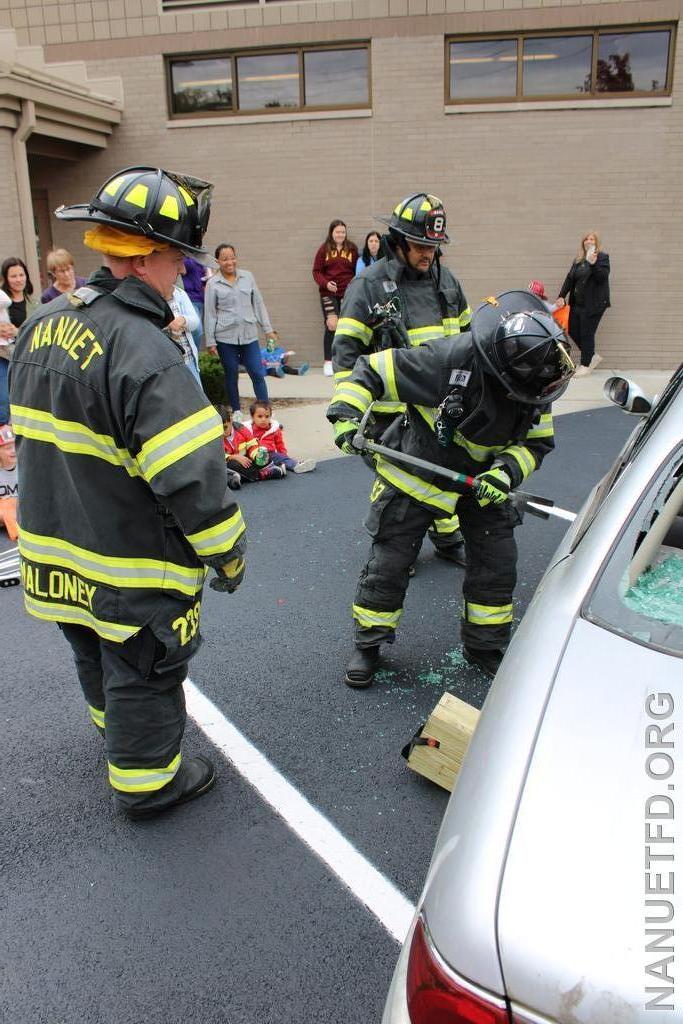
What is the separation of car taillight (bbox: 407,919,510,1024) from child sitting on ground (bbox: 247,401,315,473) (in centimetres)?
590

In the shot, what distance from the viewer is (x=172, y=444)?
225cm

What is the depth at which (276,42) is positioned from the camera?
11.3 metres

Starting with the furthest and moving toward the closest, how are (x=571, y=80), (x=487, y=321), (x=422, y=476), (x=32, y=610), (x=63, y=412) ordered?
(x=571, y=80) < (x=422, y=476) < (x=487, y=321) < (x=32, y=610) < (x=63, y=412)

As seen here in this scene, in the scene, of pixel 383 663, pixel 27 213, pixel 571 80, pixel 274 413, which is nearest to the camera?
pixel 383 663

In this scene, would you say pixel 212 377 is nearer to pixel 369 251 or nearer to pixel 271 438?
pixel 271 438

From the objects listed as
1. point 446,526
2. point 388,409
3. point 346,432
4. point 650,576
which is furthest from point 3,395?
point 650,576

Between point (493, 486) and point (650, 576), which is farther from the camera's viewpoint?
point (493, 486)

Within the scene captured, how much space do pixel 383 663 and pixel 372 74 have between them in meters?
9.96

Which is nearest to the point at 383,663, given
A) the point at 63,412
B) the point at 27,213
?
the point at 63,412

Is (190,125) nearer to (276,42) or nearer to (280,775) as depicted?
(276,42)

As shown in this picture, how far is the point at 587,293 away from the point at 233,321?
5.47 m

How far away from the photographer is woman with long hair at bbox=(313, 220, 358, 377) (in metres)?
11.1

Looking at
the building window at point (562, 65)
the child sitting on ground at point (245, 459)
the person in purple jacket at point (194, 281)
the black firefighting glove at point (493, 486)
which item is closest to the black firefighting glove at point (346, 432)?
the black firefighting glove at point (493, 486)

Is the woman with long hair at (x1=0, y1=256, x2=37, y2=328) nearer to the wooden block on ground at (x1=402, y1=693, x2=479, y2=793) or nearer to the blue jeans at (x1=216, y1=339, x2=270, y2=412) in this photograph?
the blue jeans at (x1=216, y1=339, x2=270, y2=412)
